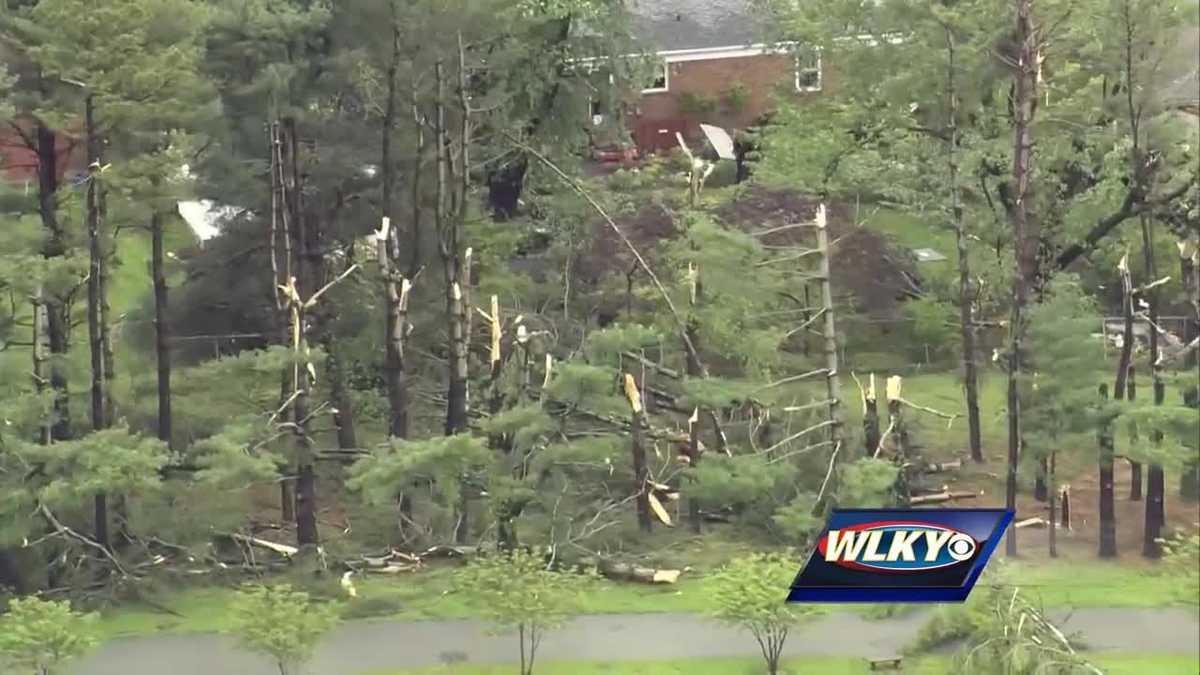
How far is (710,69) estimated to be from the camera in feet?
18.2

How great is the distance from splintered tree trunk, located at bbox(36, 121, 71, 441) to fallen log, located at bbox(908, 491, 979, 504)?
2632 mm

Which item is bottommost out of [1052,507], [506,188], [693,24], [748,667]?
[748,667]

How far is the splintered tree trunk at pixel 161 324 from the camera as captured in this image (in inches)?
196

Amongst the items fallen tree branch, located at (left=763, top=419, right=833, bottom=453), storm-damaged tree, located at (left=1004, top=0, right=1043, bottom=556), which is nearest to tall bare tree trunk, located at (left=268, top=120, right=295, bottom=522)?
fallen tree branch, located at (left=763, top=419, right=833, bottom=453)

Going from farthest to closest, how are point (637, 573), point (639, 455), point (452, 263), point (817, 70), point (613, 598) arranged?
1. point (817, 70)
2. point (452, 263)
3. point (639, 455)
4. point (637, 573)
5. point (613, 598)

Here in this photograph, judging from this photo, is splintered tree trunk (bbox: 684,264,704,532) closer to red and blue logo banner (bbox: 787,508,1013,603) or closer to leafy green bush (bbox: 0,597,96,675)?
red and blue logo banner (bbox: 787,508,1013,603)

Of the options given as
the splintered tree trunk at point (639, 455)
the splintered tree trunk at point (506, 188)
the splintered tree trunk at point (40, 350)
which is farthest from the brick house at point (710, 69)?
the splintered tree trunk at point (40, 350)

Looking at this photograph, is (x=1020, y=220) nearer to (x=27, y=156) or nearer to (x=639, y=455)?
(x=639, y=455)

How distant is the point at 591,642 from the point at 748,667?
18.8 inches

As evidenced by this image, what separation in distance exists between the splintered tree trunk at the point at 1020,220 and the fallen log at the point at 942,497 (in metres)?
0.12

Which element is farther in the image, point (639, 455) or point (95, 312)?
point (639, 455)

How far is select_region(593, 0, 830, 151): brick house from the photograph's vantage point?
5.39m

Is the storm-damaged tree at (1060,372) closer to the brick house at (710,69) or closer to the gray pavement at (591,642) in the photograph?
the gray pavement at (591,642)

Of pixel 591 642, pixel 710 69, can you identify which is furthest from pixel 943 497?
pixel 710 69
